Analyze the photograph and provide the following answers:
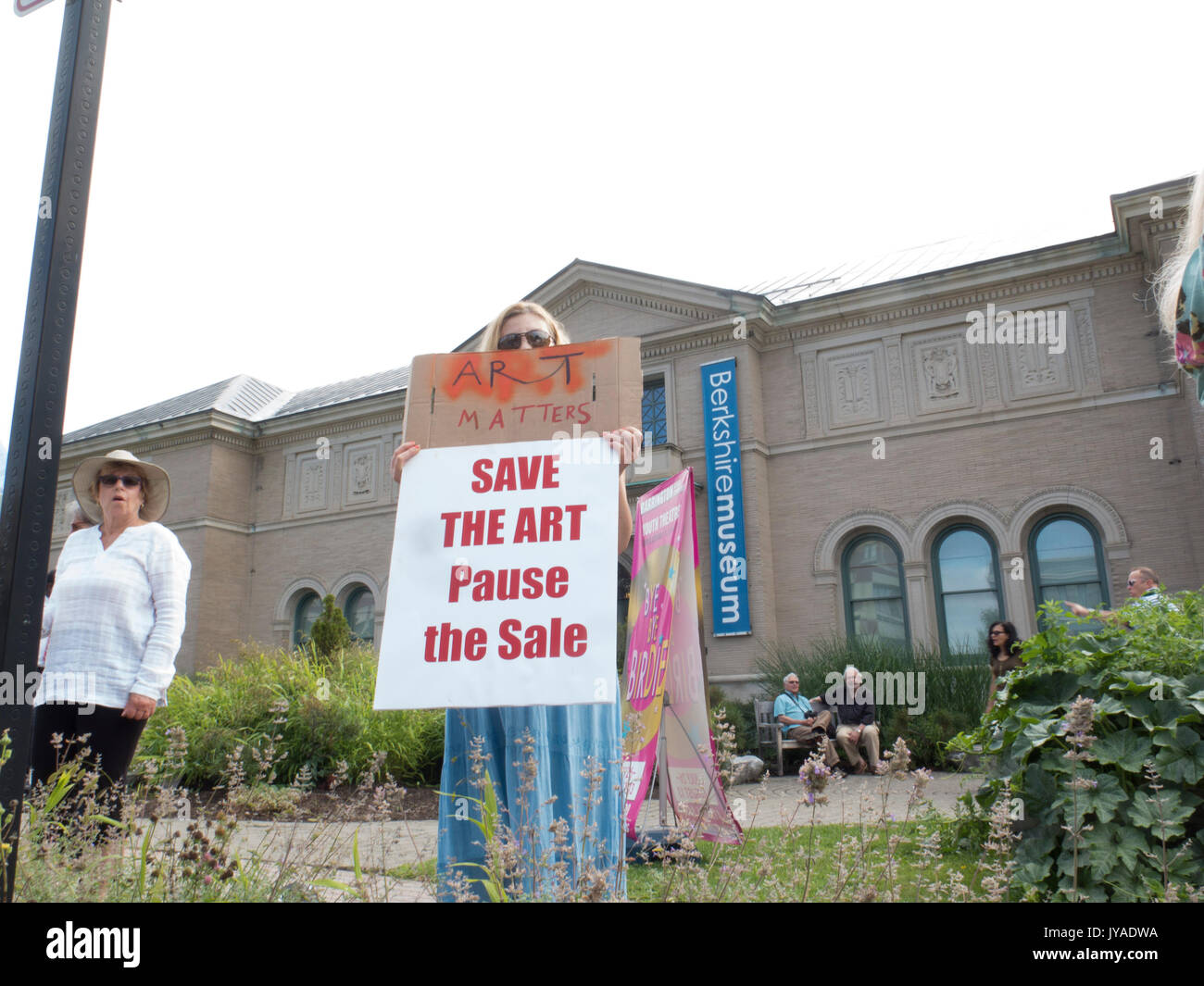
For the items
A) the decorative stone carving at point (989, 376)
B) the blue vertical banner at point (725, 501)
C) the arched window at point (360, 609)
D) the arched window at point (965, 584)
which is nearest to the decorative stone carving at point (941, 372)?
the decorative stone carving at point (989, 376)

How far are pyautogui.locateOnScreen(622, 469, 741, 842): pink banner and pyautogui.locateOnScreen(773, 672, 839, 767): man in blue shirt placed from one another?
5.90m

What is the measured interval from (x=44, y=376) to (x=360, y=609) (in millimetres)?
22738

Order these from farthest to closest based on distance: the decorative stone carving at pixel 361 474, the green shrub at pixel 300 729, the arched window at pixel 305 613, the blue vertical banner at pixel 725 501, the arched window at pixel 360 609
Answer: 1. the arched window at pixel 305 613
2. the decorative stone carving at pixel 361 474
3. the arched window at pixel 360 609
4. the blue vertical banner at pixel 725 501
5. the green shrub at pixel 300 729

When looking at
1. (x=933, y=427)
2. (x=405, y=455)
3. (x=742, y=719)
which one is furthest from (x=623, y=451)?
(x=933, y=427)

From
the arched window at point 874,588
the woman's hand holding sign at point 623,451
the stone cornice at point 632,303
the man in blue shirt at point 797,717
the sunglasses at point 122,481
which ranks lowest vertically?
the man in blue shirt at point 797,717

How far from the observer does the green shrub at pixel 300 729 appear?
9859 mm

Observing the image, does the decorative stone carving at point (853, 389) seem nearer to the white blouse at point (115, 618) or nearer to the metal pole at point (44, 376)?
the white blouse at point (115, 618)

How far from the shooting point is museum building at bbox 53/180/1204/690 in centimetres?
1568

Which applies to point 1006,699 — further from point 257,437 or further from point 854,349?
point 257,437

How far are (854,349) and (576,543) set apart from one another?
17.3 meters

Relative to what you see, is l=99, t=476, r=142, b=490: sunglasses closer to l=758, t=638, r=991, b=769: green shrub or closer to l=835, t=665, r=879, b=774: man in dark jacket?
l=835, t=665, r=879, b=774: man in dark jacket

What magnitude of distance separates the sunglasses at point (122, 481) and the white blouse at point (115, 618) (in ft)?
0.73

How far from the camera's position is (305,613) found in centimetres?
2483
